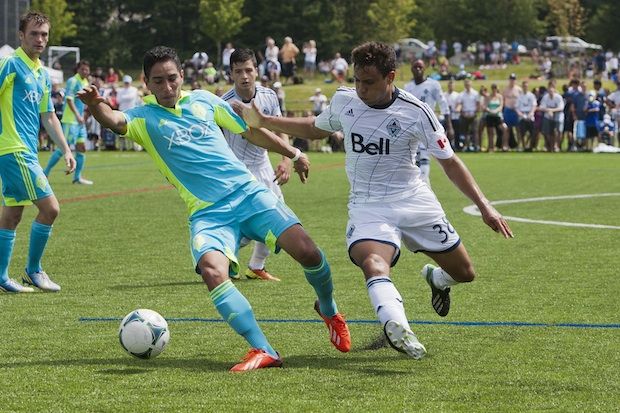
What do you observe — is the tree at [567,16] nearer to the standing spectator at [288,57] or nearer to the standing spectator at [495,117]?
the standing spectator at [288,57]

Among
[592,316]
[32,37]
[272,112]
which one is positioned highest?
[32,37]

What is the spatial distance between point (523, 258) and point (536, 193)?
8478mm

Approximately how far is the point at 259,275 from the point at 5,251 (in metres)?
2.34

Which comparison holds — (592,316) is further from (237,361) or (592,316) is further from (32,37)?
(32,37)

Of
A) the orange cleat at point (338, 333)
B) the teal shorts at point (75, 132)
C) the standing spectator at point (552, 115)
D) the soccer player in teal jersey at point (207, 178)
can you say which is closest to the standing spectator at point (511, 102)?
the standing spectator at point (552, 115)

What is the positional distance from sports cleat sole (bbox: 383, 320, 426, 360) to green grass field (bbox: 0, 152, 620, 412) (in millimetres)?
143

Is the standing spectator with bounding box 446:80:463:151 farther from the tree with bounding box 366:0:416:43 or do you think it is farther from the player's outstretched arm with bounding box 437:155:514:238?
the tree with bounding box 366:0:416:43

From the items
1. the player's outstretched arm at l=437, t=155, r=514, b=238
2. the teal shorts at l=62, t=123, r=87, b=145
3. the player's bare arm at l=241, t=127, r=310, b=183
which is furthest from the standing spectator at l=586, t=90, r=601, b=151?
the player's outstretched arm at l=437, t=155, r=514, b=238

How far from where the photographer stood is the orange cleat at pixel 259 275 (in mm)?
10930

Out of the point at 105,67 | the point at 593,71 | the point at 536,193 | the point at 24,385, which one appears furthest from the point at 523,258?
the point at 105,67

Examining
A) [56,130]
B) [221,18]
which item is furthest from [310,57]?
[56,130]

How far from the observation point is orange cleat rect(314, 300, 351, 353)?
287 inches

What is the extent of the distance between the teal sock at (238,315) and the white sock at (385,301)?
67 cm

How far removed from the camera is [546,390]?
242 inches
